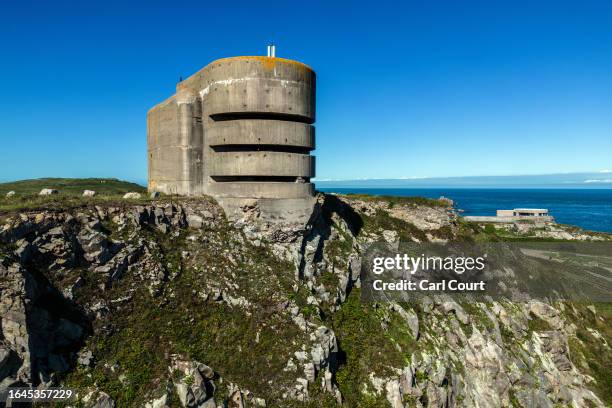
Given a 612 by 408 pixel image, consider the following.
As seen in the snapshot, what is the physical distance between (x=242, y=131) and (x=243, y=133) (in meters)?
0.12

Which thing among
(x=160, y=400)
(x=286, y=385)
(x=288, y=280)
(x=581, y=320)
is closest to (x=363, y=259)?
(x=288, y=280)

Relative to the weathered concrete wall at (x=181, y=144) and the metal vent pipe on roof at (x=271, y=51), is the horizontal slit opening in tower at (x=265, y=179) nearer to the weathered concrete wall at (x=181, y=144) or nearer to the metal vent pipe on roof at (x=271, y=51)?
the weathered concrete wall at (x=181, y=144)

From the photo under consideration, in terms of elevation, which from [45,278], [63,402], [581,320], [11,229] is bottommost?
[581,320]

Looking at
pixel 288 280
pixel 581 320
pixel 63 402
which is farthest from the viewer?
pixel 581 320

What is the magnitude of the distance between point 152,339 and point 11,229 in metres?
6.10

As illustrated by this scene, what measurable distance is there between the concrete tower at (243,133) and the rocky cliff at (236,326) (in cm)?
180

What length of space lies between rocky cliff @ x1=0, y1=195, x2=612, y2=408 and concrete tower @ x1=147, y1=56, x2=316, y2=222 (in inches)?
70.7

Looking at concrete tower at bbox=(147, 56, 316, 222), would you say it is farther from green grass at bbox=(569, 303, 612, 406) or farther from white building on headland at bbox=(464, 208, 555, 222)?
white building on headland at bbox=(464, 208, 555, 222)

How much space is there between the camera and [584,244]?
5716 centimetres

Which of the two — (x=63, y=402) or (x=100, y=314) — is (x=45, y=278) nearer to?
(x=100, y=314)

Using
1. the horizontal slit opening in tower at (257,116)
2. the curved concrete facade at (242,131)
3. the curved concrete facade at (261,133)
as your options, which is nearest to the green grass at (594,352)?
the curved concrete facade at (242,131)

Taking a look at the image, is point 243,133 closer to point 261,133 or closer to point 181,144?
point 261,133

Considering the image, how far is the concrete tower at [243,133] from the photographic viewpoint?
18281mm

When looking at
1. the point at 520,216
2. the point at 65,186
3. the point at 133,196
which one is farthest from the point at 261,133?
the point at 520,216
